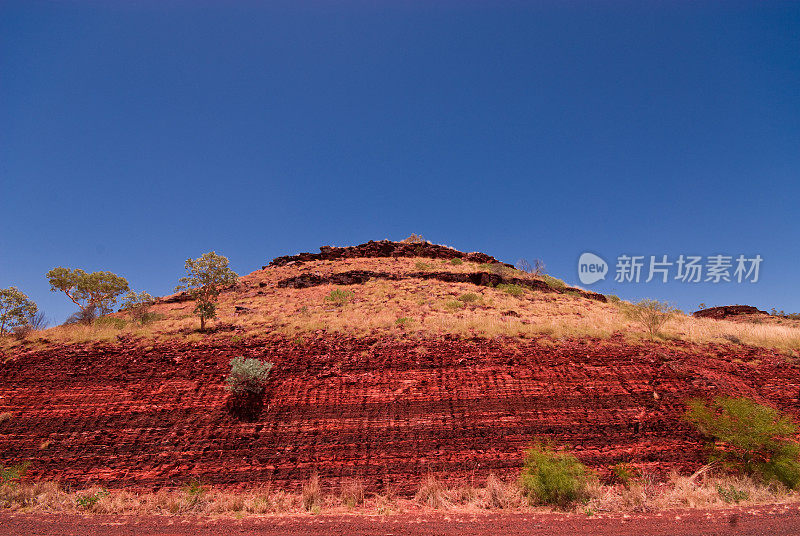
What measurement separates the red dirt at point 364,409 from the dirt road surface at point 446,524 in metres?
1.34

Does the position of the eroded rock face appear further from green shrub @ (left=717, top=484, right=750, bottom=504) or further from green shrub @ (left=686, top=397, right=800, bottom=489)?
green shrub @ (left=717, top=484, right=750, bottom=504)

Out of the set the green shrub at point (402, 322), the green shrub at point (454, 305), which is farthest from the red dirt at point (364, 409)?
the green shrub at point (454, 305)

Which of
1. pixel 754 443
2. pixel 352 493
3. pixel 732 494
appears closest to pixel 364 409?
pixel 352 493

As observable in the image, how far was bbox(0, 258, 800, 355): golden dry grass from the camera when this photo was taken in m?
14.7

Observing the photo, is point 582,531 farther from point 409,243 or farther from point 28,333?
point 409,243

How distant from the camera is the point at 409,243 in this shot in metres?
43.0

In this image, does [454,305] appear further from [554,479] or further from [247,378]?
[554,479]

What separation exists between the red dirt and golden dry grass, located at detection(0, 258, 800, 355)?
1.58 m

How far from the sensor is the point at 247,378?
10867mm

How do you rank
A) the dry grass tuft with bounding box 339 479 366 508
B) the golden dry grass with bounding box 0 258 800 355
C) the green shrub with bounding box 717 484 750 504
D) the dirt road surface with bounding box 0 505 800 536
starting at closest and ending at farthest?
the dirt road surface with bounding box 0 505 800 536, the green shrub with bounding box 717 484 750 504, the dry grass tuft with bounding box 339 479 366 508, the golden dry grass with bounding box 0 258 800 355

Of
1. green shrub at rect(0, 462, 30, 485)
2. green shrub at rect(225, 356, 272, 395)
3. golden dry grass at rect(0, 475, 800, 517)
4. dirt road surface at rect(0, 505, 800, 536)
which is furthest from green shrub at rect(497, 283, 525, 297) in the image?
green shrub at rect(0, 462, 30, 485)

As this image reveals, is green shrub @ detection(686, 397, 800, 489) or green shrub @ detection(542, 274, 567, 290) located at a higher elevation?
green shrub @ detection(542, 274, 567, 290)

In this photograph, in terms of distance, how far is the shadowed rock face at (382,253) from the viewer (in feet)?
134

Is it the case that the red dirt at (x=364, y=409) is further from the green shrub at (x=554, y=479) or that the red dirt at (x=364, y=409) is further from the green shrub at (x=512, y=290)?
the green shrub at (x=512, y=290)
